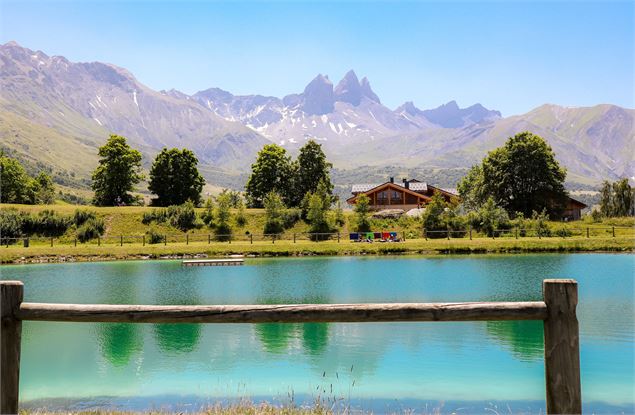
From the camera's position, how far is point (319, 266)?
154 ft

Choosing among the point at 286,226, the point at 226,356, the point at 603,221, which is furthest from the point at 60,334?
the point at 603,221

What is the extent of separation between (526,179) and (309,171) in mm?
33039

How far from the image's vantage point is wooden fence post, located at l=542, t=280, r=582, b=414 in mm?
5812

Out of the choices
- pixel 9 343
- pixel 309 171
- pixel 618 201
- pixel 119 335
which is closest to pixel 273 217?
pixel 309 171

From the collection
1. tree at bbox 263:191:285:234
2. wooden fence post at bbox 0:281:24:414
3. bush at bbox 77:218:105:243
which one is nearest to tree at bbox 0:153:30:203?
bush at bbox 77:218:105:243

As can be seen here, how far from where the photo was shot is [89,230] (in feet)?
233

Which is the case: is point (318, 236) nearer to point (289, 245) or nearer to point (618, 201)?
point (289, 245)

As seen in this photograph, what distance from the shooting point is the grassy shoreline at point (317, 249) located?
179 ft

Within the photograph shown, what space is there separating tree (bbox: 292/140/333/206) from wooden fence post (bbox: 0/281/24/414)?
81.4m

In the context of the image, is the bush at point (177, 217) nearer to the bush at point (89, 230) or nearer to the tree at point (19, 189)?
the bush at point (89, 230)

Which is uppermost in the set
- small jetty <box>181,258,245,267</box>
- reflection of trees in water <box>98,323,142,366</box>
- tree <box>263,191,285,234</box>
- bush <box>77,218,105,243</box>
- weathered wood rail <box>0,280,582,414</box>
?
tree <box>263,191,285,234</box>

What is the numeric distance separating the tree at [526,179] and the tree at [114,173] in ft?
179

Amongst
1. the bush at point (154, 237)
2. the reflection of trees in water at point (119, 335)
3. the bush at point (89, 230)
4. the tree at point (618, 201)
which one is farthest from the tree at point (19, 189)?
the tree at point (618, 201)

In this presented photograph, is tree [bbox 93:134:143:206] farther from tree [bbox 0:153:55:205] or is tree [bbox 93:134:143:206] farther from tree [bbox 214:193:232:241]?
tree [bbox 214:193:232:241]
